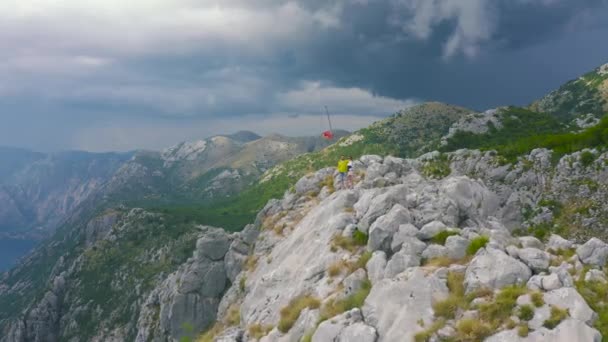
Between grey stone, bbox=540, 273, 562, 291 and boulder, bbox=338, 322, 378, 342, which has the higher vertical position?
grey stone, bbox=540, 273, 562, 291

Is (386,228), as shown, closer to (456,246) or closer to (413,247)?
(413,247)

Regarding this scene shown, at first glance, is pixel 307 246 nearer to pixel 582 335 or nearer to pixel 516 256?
pixel 516 256

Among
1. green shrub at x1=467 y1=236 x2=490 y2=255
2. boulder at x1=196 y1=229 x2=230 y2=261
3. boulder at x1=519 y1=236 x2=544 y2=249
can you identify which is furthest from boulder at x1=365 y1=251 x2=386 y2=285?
boulder at x1=196 y1=229 x2=230 y2=261

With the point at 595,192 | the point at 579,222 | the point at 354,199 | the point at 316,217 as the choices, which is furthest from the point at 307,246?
the point at 595,192

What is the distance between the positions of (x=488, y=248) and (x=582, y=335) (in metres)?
7.65

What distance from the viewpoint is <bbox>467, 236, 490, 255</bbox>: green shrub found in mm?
25734

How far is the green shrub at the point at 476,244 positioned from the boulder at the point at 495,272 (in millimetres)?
1915

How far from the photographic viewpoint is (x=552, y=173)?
8300 cm

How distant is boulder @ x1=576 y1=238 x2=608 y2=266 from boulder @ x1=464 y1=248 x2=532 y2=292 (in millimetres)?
5273

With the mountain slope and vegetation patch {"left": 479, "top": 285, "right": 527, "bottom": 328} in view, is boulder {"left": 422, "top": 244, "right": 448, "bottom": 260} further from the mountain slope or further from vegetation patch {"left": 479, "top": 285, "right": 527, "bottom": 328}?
vegetation patch {"left": 479, "top": 285, "right": 527, "bottom": 328}

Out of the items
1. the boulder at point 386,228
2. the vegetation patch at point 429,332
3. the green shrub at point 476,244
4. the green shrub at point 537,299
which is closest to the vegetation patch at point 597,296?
the green shrub at point 537,299

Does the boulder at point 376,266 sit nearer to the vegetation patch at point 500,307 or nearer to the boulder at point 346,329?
the boulder at point 346,329

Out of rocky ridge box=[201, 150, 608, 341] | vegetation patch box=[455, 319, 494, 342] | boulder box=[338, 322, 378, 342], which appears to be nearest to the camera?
vegetation patch box=[455, 319, 494, 342]

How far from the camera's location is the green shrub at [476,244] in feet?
84.4
